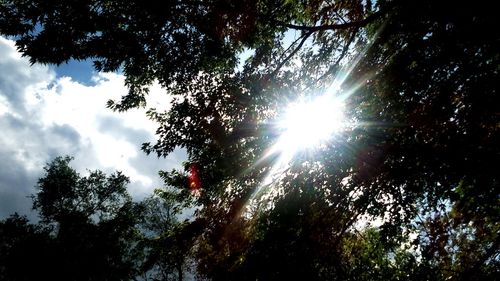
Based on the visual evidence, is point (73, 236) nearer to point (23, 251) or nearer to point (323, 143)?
point (23, 251)

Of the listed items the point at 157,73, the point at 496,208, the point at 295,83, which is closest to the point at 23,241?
the point at 157,73

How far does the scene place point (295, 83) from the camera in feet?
28.9

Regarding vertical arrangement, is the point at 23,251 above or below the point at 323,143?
above

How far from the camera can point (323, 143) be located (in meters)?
6.92

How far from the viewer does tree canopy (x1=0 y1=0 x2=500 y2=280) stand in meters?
5.36

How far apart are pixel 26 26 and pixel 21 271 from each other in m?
23.5

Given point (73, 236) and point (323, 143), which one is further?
point (73, 236)

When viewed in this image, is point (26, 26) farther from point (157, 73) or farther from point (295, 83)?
point (295, 83)

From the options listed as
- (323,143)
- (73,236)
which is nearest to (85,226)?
(73,236)

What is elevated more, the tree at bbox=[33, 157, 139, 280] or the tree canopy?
the tree at bbox=[33, 157, 139, 280]

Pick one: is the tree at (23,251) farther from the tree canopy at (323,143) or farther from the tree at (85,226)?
the tree canopy at (323,143)

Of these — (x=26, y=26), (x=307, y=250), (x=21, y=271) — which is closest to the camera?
(x=307, y=250)

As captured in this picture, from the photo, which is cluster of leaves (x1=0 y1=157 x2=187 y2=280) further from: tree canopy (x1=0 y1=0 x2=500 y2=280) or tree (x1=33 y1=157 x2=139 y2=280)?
tree canopy (x1=0 y1=0 x2=500 y2=280)

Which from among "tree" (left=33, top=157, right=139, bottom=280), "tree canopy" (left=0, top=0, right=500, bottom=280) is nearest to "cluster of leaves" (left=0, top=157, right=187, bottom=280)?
"tree" (left=33, top=157, right=139, bottom=280)
